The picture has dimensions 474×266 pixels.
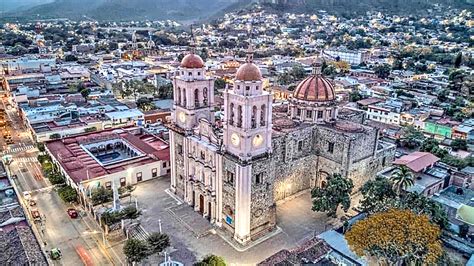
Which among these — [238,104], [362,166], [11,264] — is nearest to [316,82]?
[362,166]

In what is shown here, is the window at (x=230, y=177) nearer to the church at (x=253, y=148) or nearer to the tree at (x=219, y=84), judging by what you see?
the church at (x=253, y=148)

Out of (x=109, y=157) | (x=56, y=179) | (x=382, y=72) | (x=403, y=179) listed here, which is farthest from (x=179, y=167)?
(x=382, y=72)

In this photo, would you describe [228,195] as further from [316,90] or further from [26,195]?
[26,195]

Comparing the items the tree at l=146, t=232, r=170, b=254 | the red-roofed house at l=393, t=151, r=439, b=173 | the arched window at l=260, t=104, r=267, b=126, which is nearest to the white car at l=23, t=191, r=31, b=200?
the tree at l=146, t=232, r=170, b=254

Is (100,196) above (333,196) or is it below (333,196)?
below

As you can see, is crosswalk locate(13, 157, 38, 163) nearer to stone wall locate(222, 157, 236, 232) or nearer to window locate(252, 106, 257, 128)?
stone wall locate(222, 157, 236, 232)

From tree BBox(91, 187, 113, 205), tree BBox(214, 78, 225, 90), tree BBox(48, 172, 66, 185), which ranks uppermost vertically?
tree BBox(214, 78, 225, 90)
